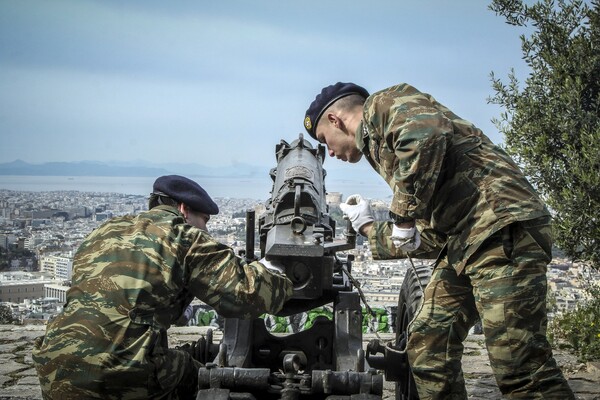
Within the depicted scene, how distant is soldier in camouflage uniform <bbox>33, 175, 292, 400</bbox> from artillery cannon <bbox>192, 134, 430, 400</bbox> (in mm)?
288

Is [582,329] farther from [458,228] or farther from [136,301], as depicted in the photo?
[136,301]

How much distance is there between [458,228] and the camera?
4.56 meters

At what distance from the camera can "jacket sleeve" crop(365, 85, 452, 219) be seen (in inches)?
170

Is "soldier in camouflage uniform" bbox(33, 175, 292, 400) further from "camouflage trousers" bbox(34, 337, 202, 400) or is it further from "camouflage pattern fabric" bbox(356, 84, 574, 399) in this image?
"camouflage pattern fabric" bbox(356, 84, 574, 399)

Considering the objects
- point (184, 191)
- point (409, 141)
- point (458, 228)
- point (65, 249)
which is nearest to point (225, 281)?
point (184, 191)

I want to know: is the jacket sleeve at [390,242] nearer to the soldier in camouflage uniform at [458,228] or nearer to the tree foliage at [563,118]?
the soldier in camouflage uniform at [458,228]

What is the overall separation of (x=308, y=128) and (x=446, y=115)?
2.75 feet

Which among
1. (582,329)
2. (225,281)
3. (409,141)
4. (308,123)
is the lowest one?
(582,329)

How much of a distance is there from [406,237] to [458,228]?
28 centimetres

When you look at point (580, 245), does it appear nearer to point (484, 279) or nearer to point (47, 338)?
point (484, 279)

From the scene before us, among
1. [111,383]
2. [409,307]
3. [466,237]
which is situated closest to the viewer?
[111,383]

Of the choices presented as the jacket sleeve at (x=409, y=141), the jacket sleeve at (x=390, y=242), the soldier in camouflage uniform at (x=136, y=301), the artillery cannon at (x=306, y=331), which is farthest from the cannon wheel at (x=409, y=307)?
the soldier in camouflage uniform at (x=136, y=301)

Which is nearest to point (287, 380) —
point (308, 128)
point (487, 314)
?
point (487, 314)

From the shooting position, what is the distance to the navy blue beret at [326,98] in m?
4.95
